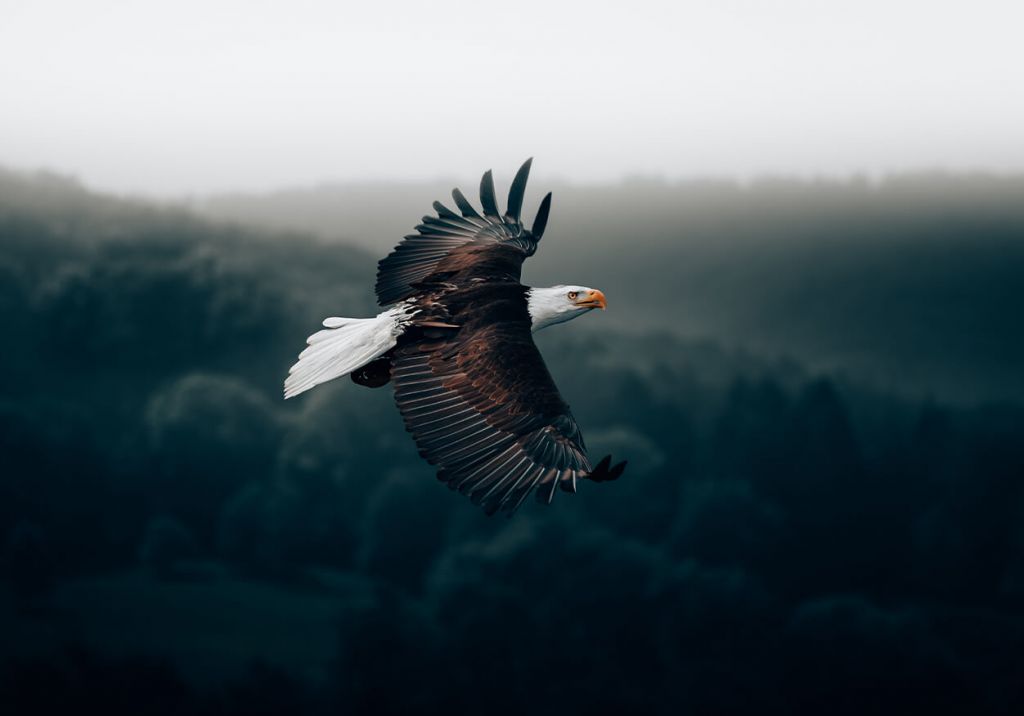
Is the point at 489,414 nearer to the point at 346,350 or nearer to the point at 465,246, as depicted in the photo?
the point at 346,350

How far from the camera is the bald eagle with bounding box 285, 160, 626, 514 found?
11680 millimetres

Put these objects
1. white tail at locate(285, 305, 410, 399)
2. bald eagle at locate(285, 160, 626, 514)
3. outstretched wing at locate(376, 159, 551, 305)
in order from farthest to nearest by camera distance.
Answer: outstretched wing at locate(376, 159, 551, 305) → white tail at locate(285, 305, 410, 399) → bald eagle at locate(285, 160, 626, 514)

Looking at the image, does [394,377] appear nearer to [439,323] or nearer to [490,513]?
[439,323]

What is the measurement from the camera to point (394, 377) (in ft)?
41.1

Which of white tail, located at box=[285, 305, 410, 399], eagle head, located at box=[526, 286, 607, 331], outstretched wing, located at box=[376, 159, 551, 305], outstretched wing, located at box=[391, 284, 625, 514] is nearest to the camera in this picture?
outstretched wing, located at box=[391, 284, 625, 514]

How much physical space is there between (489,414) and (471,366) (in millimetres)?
589

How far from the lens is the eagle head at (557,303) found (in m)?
14.1

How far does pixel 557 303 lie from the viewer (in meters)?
14.3

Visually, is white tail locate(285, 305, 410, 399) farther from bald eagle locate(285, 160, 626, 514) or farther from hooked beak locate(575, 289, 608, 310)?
hooked beak locate(575, 289, 608, 310)

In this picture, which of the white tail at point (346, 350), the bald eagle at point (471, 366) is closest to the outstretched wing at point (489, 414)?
the bald eagle at point (471, 366)

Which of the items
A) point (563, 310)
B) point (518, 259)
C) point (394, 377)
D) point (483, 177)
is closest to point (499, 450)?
point (394, 377)

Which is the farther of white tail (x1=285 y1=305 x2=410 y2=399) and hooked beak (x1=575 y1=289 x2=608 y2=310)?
hooked beak (x1=575 y1=289 x2=608 y2=310)

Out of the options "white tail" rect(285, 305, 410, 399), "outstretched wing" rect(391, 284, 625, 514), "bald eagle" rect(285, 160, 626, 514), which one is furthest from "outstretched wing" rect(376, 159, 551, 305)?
"outstretched wing" rect(391, 284, 625, 514)

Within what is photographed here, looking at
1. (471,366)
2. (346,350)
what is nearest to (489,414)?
(471,366)
